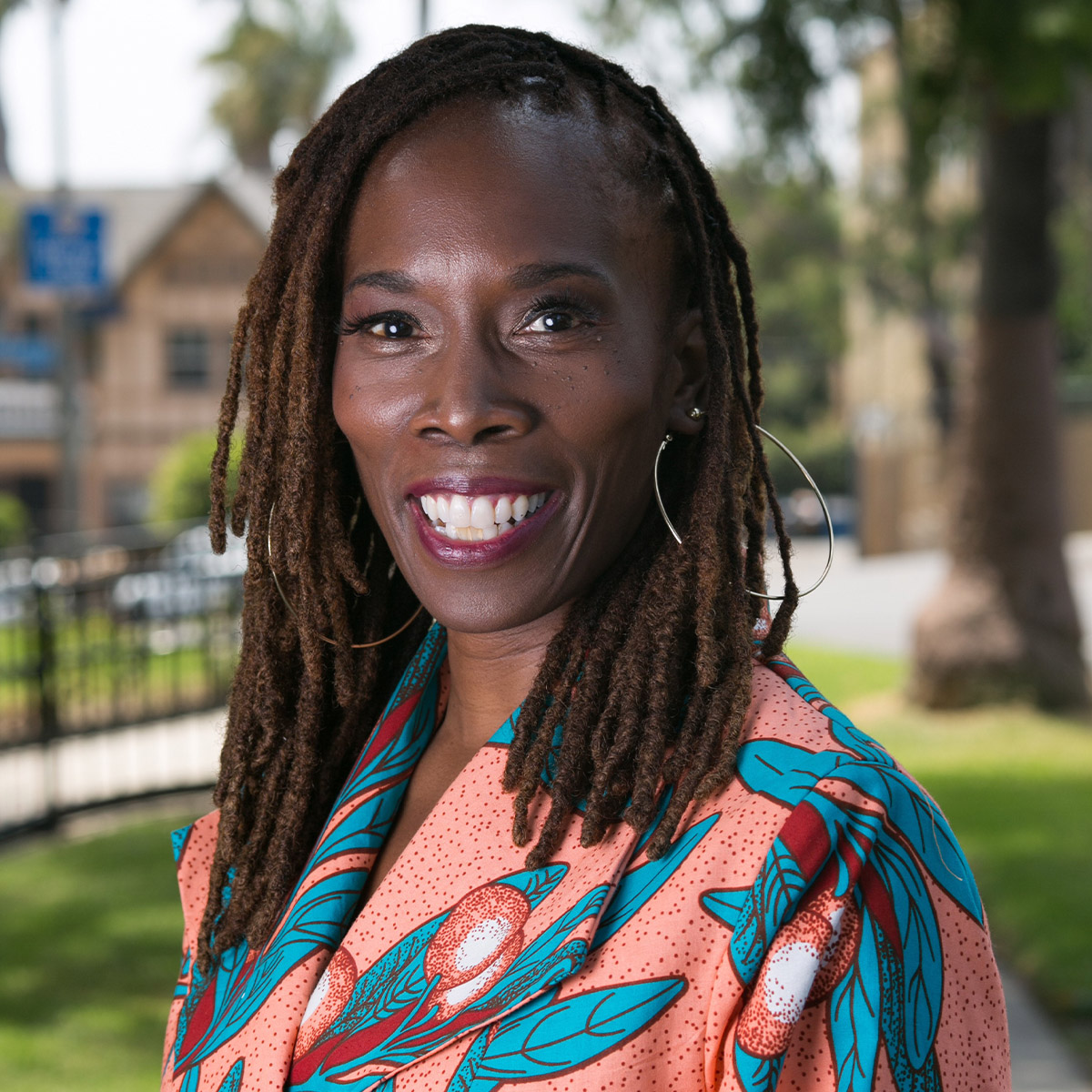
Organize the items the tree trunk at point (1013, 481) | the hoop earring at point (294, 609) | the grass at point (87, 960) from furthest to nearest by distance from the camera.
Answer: the tree trunk at point (1013, 481) → the grass at point (87, 960) → the hoop earring at point (294, 609)

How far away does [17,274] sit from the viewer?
121 ft

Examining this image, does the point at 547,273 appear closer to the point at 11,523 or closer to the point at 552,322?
the point at 552,322

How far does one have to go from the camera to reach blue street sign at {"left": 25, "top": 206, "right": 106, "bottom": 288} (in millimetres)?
12477

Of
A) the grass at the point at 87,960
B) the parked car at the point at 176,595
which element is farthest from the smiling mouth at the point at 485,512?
the parked car at the point at 176,595

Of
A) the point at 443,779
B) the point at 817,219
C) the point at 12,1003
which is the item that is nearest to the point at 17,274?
the point at 817,219

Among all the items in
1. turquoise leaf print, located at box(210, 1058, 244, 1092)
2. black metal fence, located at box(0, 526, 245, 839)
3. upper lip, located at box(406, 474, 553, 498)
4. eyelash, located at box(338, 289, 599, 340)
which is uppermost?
eyelash, located at box(338, 289, 599, 340)

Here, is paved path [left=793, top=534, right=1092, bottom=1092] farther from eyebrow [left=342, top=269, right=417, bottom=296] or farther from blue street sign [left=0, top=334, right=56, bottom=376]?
blue street sign [left=0, top=334, right=56, bottom=376]

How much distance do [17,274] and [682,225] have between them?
125ft

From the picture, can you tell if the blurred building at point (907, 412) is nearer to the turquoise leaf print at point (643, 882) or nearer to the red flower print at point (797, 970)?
the turquoise leaf print at point (643, 882)

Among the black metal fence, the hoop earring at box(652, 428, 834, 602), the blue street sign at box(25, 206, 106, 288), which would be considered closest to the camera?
the hoop earring at box(652, 428, 834, 602)

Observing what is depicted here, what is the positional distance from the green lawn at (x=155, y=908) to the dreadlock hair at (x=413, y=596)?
117 inches

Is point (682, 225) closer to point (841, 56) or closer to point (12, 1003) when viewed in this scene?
point (12, 1003)

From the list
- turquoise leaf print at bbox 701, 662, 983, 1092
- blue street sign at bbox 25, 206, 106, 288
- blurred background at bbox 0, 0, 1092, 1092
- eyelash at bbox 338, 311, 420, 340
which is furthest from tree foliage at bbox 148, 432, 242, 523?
turquoise leaf print at bbox 701, 662, 983, 1092

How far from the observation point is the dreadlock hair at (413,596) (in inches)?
65.9
